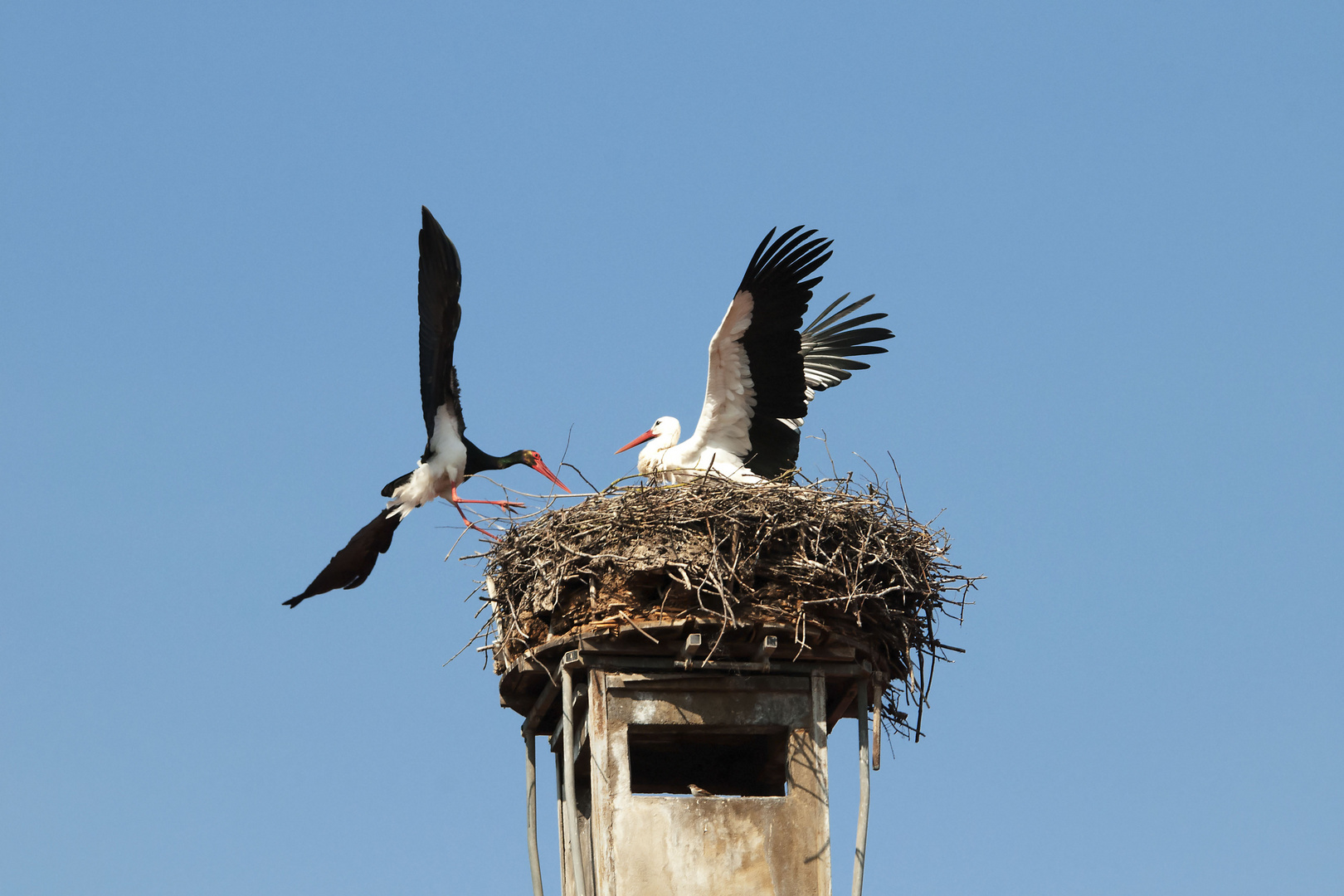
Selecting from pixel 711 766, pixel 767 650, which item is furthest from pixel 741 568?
pixel 711 766

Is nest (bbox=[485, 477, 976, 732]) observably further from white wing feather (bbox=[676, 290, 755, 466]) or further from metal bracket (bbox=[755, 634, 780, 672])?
white wing feather (bbox=[676, 290, 755, 466])

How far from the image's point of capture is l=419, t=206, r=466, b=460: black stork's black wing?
445 inches

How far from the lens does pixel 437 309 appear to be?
11516mm

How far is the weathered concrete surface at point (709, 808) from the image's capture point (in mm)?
9617

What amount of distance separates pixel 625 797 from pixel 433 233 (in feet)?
13.5

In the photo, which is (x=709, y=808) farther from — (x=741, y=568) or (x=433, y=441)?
(x=433, y=441)

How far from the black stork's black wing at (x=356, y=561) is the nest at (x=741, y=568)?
65.0 inches

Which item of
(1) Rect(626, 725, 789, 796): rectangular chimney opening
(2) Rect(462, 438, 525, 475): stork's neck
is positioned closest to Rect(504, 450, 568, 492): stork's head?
(2) Rect(462, 438, 525, 475): stork's neck

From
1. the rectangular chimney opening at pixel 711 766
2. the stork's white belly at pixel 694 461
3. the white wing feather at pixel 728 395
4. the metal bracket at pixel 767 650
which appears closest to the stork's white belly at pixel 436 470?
the stork's white belly at pixel 694 461

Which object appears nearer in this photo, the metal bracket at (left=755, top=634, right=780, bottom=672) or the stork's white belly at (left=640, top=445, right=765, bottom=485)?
the metal bracket at (left=755, top=634, right=780, bottom=672)

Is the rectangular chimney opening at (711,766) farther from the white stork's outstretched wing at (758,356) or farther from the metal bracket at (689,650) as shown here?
the white stork's outstretched wing at (758,356)

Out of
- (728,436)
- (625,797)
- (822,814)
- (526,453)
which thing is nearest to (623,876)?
(625,797)

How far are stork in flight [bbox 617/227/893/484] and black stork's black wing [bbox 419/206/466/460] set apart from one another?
1.67 metres

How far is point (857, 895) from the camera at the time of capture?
960 centimetres
